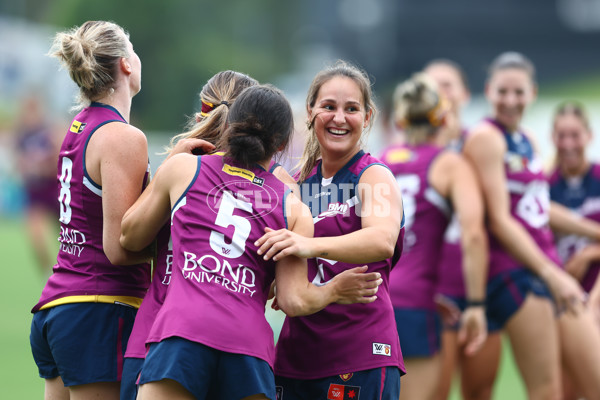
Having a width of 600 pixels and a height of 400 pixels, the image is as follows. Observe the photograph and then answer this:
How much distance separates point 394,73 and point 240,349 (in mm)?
Answer: 21313

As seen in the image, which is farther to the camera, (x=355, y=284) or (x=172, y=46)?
(x=172, y=46)

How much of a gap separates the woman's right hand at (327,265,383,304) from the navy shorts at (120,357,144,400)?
84cm

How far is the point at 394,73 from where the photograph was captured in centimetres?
2388

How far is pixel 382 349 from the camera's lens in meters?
3.62

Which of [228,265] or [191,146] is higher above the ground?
[191,146]

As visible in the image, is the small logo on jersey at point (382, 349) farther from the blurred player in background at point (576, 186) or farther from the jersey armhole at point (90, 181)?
the blurred player in background at point (576, 186)

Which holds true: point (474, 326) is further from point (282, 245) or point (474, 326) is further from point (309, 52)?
point (309, 52)

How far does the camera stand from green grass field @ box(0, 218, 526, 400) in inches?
292

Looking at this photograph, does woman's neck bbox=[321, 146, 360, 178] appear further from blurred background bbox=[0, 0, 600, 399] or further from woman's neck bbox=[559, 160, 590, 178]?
blurred background bbox=[0, 0, 600, 399]

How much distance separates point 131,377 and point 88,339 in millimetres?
339

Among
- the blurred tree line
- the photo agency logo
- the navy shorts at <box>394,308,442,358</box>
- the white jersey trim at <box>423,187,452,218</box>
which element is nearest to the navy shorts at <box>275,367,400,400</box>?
the photo agency logo

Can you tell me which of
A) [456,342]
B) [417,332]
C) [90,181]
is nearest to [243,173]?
[90,181]

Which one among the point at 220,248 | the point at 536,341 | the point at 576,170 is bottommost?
the point at 536,341

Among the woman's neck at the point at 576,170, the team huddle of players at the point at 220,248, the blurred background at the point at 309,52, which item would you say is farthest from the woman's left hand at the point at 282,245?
the blurred background at the point at 309,52
